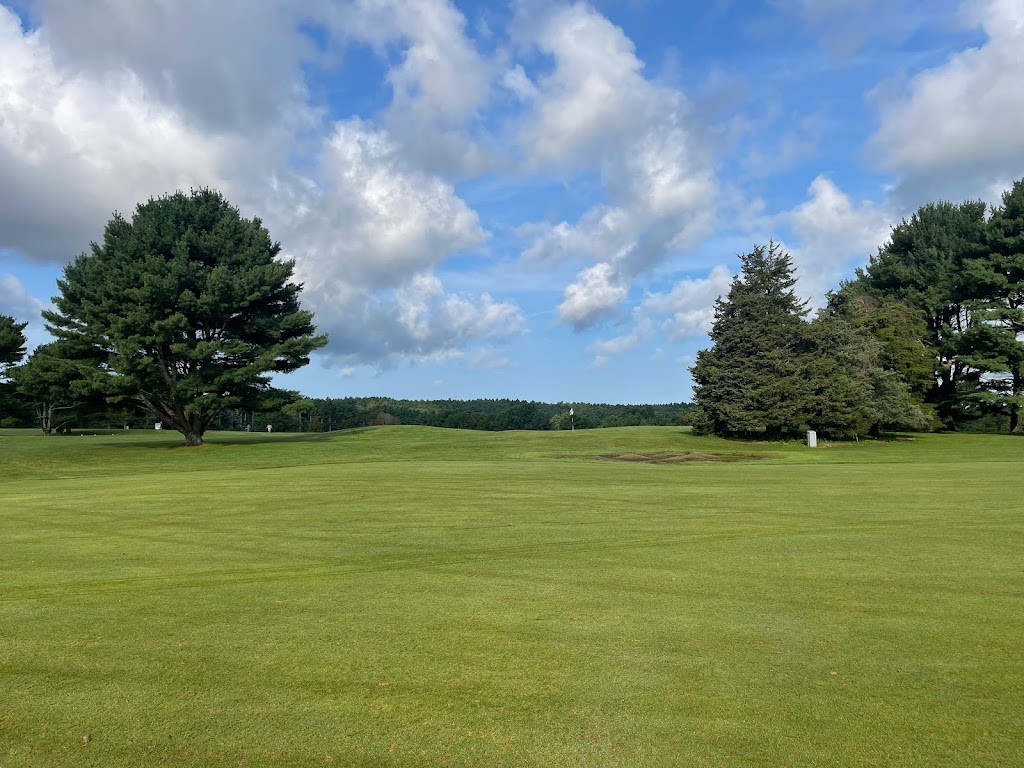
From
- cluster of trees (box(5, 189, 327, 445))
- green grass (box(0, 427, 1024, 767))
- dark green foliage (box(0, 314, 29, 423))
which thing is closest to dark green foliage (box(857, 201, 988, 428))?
cluster of trees (box(5, 189, 327, 445))

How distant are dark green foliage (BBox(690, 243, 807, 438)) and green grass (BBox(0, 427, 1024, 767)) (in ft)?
116

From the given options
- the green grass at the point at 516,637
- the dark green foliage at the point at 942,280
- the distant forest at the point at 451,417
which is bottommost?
the green grass at the point at 516,637

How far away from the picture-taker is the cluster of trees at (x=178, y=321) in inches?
1598

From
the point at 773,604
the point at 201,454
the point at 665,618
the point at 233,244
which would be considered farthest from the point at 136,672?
the point at 233,244

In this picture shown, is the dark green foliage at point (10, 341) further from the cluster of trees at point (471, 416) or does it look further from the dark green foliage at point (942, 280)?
the dark green foliage at point (942, 280)

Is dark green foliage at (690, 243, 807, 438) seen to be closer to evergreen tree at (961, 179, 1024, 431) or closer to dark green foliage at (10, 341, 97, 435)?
evergreen tree at (961, 179, 1024, 431)

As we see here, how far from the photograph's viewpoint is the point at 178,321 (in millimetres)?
40406

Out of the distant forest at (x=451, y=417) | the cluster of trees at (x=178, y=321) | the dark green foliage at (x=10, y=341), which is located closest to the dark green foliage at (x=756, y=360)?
the cluster of trees at (x=178, y=321)

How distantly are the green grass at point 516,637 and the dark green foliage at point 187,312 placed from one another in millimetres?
28109

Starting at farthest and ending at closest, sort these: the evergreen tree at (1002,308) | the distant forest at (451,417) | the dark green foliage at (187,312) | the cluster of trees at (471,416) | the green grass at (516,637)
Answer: the cluster of trees at (471,416)
the distant forest at (451,417)
the evergreen tree at (1002,308)
the dark green foliage at (187,312)
the green grass at (516,637)

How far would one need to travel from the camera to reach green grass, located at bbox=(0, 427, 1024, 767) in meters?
4.30

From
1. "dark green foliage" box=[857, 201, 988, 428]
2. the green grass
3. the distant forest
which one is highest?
"dark green foliage" box=[857, 201, 988, 428]

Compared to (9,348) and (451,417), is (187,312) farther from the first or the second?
(451,417)

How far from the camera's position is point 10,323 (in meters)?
70.1
